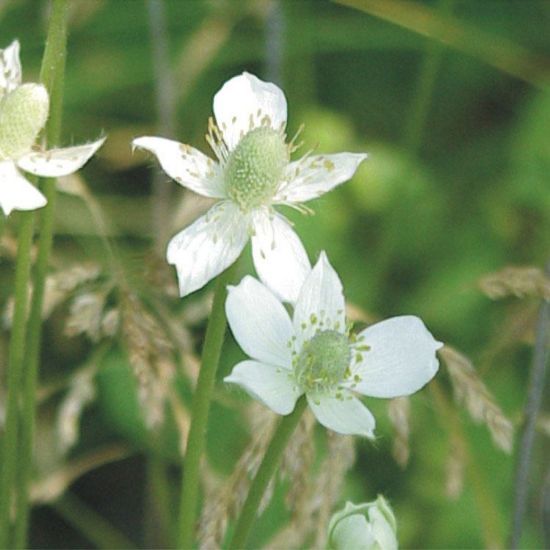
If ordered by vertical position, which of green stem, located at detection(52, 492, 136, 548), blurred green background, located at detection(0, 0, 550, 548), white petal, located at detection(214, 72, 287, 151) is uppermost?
white petal, located at detection(214, 72, 287, 151)

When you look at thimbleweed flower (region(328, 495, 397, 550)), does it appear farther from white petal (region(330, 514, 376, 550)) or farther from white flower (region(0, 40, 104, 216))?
white flower (region(0, 40, 104, 216))

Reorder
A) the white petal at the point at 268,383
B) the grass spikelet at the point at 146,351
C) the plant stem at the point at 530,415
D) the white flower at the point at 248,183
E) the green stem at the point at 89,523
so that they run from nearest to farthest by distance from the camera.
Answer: the white petal at the point at 268,383, the white flower at the point at 248,183, the grass spikelet at the point at 146,351, the plant stem at the point at 530,415, the green stem at the point at 89,523

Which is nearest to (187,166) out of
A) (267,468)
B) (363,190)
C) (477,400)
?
(267,468)

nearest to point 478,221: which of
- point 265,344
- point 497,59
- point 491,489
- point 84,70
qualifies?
point 497,59

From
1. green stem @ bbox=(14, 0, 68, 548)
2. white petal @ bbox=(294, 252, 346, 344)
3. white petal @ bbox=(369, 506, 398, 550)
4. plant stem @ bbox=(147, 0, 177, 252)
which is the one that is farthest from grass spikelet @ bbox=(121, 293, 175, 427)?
plant stem @ bbox=(147, 0, 177, 252)

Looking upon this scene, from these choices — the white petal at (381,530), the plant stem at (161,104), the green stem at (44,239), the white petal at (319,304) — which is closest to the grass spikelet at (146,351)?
the green stem at (44,239)

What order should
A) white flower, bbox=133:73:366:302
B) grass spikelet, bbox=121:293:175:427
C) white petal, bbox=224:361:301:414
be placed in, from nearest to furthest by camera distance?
1. white petal, bbox=224:361:301:414
2. white flower, bbox=133:73:366:302
3. grass spikelet, bbox=121:293:175:427

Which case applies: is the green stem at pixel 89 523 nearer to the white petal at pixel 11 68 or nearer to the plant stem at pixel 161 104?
the plant stem at pixel 161 104
